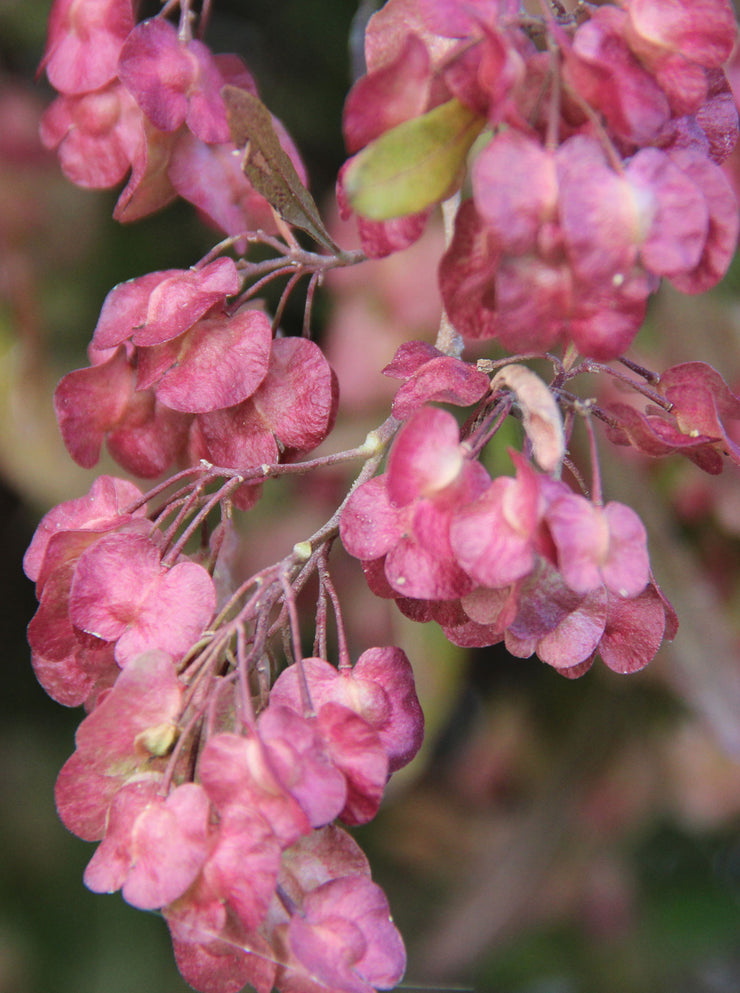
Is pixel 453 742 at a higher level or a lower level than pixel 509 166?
lower

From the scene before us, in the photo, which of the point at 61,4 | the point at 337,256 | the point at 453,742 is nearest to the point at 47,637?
the point at 337,256

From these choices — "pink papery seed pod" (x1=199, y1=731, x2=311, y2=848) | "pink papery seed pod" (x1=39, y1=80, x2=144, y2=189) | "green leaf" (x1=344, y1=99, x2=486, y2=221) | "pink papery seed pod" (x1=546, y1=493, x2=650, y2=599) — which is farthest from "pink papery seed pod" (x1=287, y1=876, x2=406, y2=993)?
"pink papery seed pod" (x1=39, y1=80, x2=144, y2=189)

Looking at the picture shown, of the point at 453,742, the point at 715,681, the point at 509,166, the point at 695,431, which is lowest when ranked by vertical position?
the point at 453,742

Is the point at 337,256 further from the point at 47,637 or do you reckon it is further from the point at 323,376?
the point at 47,637

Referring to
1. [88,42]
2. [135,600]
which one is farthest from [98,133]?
[135,600]

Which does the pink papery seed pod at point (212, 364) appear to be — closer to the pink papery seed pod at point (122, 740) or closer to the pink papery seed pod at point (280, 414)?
the pink papery seed pod at point (280, 414)

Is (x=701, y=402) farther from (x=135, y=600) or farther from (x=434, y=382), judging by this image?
(x=135, y=600)

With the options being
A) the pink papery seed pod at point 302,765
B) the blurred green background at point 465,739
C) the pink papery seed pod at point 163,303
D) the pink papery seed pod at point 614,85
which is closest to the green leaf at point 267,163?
the pink papery seed pod at point 163,303
